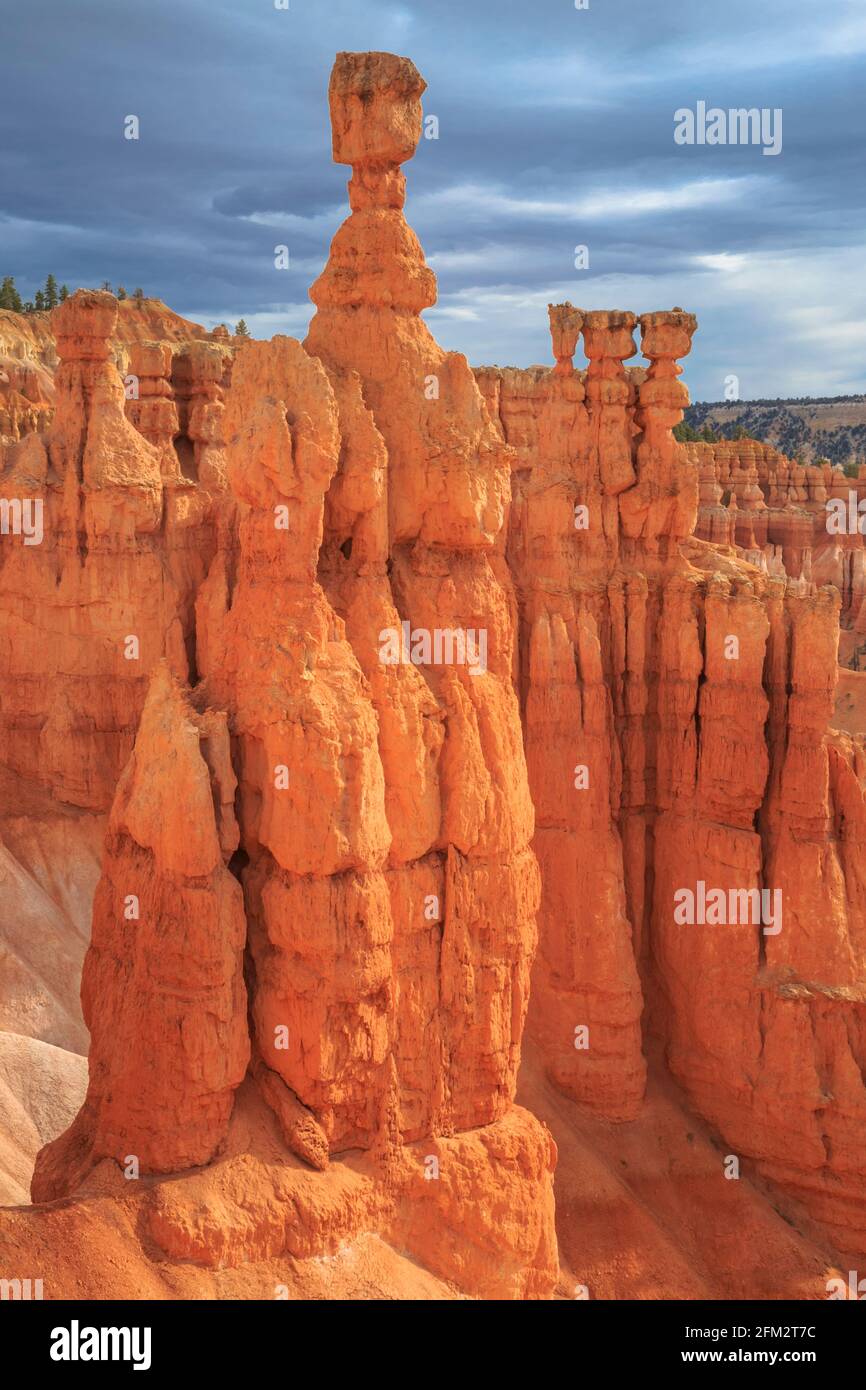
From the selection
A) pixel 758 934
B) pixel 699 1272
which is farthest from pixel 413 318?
pixel 699 1272

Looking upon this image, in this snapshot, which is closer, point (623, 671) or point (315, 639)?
point (315, 639)

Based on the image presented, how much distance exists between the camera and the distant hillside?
16012 cm

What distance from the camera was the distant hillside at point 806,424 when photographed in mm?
160125

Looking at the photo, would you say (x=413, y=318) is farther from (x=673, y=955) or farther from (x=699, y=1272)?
(x=699, y=1272)

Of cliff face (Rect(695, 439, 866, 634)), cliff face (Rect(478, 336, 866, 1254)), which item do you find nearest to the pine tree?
cliff face (Rect(695, 439, 866, 634))

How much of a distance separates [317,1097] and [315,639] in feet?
15.4

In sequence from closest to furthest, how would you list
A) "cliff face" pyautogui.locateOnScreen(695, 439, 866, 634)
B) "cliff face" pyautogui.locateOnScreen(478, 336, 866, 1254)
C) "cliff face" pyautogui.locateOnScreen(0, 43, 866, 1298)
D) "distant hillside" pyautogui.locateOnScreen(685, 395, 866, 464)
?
"cliff face" pyautogui.locateOnScreen(0, 43, 866, 1298)
"cliff face" pyautogui.locateOnScreen(478, 336, 866, 1254)
"cliff face" pyautogui.locateOnScreen(695, 439, 866, 634)
"distant hillside" pyautogui.locateOnScreen(685, 395, 866, 464)

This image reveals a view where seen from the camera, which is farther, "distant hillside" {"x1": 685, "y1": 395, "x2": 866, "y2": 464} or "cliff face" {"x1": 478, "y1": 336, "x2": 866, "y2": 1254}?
"distant hillside" {"x1": 685, "y1": 395, "x2": 866, "y2": 464}

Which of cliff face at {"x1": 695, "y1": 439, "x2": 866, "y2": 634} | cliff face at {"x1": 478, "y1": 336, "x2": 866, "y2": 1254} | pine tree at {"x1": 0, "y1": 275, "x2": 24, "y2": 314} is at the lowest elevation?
cliff face at {"x1": 478, "y1": 336, "x2": 866, "y2": 1254}

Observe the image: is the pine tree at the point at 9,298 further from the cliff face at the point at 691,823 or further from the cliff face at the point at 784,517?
the cliff face at the point at 691,823

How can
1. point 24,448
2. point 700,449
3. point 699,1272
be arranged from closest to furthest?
1. point 699,1272
2. point 24,448
3. point 700,449

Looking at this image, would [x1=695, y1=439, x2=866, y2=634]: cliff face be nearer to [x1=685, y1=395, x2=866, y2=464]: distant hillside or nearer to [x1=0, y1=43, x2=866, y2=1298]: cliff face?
[x1=0, y1=43, x2=866, y2=1298]: cliff face

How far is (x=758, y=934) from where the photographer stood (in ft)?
75.2

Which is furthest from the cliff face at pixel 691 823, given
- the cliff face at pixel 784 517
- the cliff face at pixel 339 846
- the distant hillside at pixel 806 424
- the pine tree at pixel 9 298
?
the distant hillside at pixel 806 424
